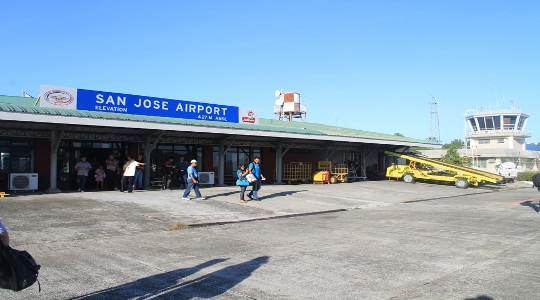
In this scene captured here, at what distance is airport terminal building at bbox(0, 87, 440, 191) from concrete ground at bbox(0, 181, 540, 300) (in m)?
2.91

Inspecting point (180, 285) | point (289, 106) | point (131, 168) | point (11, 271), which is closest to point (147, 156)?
point (131, 168)

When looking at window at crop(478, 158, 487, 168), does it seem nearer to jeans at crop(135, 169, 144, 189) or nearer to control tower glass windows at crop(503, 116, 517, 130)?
control tower glass windows at crop(503, 116, 517, 130)

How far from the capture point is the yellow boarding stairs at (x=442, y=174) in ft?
85.9

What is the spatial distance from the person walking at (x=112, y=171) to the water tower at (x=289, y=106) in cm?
2390

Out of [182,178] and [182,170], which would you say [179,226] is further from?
[182,178]

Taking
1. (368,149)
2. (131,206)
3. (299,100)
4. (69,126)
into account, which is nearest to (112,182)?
(69,126)

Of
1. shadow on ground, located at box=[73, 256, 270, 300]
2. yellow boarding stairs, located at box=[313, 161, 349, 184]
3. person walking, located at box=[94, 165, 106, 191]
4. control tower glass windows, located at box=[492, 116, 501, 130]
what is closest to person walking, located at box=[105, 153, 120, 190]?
person walking, located at box=[94, 165, 106, 191]

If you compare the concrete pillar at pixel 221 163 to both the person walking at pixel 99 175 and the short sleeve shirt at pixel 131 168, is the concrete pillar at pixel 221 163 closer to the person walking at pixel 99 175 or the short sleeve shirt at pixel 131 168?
the person walking at pixel 99 175

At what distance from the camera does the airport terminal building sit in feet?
50.3

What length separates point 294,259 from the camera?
715cm

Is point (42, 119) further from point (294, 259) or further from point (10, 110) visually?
point (294, 259)

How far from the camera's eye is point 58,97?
15148mm

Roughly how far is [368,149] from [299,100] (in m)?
12.0

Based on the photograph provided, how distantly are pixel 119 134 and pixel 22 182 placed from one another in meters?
4.32
